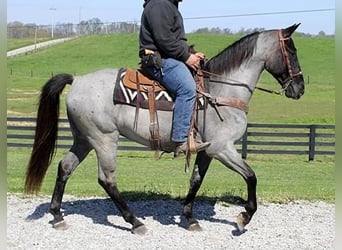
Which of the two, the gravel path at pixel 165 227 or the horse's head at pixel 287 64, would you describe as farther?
the horse's head at pixel 287 64

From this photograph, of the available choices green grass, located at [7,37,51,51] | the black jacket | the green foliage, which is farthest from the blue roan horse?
green grass, located at [7,37,51,51]

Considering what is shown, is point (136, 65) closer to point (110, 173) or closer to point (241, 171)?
point (110, 173)

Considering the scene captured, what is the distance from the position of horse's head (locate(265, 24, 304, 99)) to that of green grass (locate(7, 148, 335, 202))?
87.8 inches

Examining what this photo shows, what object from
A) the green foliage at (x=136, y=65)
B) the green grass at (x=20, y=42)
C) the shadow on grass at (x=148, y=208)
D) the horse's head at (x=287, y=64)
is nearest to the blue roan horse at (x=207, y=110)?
the horse's head at (x=287, y=64)

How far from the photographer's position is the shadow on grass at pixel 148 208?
7180mm

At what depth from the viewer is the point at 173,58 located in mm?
6402

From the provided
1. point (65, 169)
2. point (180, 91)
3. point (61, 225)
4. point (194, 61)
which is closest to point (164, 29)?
point (194, 61)

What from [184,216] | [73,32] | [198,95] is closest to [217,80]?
[198,95]

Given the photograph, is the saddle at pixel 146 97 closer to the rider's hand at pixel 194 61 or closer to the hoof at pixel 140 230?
the rider's hand at pixel 194 61

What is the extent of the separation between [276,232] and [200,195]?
2.11 meters

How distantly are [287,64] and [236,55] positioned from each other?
2.00ft

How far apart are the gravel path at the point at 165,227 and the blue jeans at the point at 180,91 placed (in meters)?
1.18

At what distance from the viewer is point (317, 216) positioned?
7.39 meters

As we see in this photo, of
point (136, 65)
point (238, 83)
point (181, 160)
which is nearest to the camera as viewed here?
point (238, 83)
